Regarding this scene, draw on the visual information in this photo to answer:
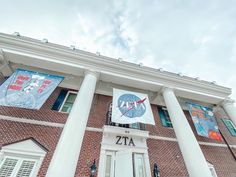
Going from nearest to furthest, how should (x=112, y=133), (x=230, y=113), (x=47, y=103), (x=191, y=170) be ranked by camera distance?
(x=191, y=170)
(x=112, y=133)
(x=47, y=103)
(x=230, y=113)

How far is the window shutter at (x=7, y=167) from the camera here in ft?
16.5

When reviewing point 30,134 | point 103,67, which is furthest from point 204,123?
point 30,134

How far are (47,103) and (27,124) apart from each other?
1520 mm

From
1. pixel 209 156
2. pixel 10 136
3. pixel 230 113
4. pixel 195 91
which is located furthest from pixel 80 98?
pixel 230 113

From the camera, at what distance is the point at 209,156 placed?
8117 millimetres

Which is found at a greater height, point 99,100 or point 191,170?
point 99,100

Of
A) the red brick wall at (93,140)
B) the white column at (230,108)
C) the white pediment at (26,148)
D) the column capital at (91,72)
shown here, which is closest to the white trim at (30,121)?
the red brick wall at (93,140)

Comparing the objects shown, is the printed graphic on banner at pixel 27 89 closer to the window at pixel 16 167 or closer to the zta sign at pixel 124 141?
the window at pixel 16 167

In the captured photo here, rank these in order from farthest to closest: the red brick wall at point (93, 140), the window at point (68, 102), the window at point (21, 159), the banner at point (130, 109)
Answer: the window at point (68, 102)
the red brick wall at point (93, 140)
the banner at point (130, 109)
the window at point (21, 159)

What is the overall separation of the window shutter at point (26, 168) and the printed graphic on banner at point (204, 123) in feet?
24.6

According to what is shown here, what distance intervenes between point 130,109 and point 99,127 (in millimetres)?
2162

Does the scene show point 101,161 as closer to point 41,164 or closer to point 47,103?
point 41,164

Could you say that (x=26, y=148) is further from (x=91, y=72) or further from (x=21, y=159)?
(x=91, y=72)

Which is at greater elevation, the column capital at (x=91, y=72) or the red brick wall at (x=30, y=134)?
the column capital at (x=91, y=72)
